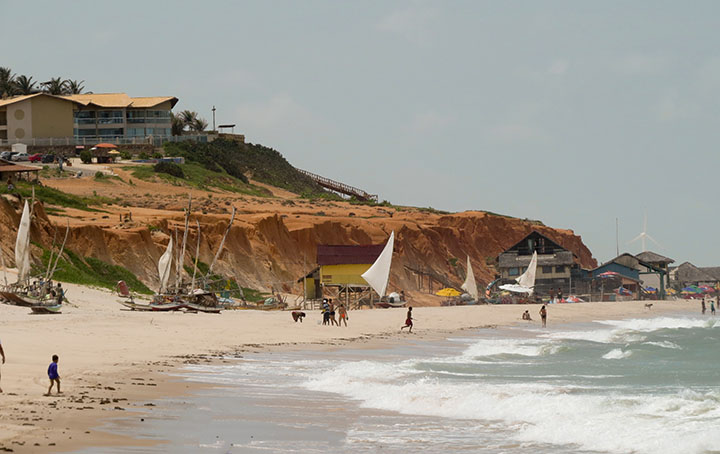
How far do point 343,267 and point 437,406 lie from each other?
Answer: 39.0 meters

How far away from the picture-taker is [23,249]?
38625mm

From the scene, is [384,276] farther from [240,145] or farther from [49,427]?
[240,145]

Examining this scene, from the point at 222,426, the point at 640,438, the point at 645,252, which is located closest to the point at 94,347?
the point at 222,426

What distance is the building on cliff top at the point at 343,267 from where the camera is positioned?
57.7 meters

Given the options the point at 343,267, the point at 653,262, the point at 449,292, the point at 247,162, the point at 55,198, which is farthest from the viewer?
the point at 247,162

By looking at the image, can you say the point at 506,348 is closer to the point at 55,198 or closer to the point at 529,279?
the point at 55,198

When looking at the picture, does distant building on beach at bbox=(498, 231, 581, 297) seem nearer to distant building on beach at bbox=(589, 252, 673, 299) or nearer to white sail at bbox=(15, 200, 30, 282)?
distant building on beach at bbox=(589, 252, 673, 299)

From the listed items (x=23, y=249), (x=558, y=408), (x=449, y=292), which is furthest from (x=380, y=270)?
(x=558, y=408)

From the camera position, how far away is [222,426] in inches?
640

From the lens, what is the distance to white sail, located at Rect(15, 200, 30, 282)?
37.5 m

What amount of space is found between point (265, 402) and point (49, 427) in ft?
18.0

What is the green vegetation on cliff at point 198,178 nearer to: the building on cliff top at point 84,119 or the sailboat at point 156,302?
the building on cliff top at point 84,119

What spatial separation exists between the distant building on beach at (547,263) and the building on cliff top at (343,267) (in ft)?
93.3

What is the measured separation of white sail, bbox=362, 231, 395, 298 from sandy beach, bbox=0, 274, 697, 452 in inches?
99.6
